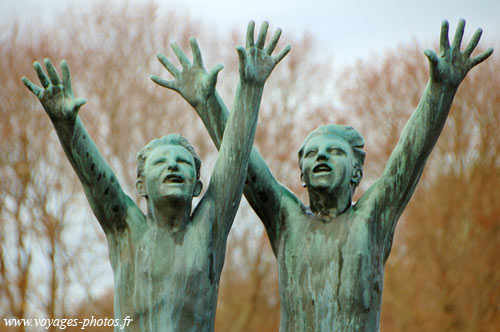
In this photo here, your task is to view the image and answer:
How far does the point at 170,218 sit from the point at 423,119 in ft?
5.99

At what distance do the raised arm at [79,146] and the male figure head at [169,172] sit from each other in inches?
9.7

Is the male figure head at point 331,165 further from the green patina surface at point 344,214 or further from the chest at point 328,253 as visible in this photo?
the chest at point 328,253

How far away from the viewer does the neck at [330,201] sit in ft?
28.2

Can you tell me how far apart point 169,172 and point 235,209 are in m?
0.53

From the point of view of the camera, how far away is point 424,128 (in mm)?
8445

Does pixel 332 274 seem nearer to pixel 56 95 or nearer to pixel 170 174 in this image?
pixel 170 174

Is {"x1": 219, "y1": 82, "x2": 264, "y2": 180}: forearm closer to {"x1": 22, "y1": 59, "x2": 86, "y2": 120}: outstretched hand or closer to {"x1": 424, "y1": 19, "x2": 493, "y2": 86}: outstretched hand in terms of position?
{"x1": 22, "y1": 59, "x2": 86, "y2": 120}: outstretched hand

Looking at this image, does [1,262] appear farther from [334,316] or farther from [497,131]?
[334,316]

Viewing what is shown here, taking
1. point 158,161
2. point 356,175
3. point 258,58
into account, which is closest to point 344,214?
point 356,175

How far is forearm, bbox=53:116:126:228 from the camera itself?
27.2ft

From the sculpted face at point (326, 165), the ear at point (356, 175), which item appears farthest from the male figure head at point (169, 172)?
the ear at point (356, 175)

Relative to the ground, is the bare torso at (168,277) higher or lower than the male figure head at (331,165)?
lower

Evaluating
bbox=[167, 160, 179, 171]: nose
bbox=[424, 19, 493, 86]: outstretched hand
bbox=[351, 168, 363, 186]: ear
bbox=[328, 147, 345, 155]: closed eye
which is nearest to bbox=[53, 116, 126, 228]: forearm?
bbox=[167, 160, 179, 171]: nose

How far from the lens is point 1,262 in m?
21.7
